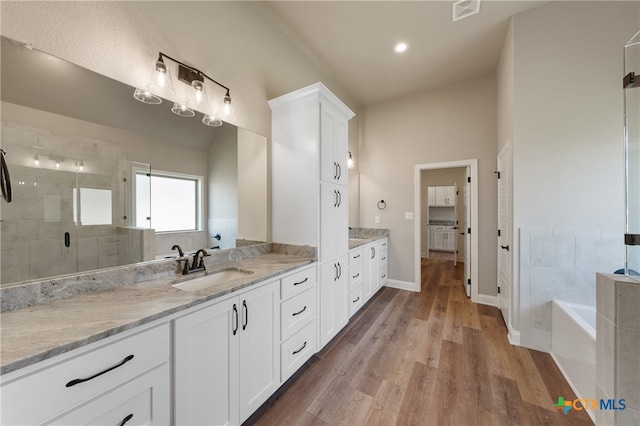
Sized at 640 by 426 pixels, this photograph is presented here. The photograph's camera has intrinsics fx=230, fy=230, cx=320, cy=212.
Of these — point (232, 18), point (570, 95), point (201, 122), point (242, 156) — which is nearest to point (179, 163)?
point (201, 122)

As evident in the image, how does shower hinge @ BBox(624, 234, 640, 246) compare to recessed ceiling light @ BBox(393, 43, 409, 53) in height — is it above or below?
below

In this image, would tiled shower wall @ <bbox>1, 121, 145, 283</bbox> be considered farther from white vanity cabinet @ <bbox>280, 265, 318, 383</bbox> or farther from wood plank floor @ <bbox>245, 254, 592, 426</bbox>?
wood plank floor @ <bbox>245, 254, 592, 426</bbox>

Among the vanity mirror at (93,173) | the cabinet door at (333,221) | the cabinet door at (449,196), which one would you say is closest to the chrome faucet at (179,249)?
the vanity mirror at (93,173)

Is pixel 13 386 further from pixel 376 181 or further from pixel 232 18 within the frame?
pixel 376 181

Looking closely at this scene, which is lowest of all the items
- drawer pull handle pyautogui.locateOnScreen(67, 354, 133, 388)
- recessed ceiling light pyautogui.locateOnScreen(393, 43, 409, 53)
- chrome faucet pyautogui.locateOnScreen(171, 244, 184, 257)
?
drawer pull handle pyautogui.locateOnScreen(67, 354, 133, 388)

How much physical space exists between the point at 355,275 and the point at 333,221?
3.08ft

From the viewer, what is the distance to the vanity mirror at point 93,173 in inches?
41.9

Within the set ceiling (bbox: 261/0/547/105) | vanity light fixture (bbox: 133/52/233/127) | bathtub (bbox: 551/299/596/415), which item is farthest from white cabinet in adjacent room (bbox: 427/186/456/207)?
vanity light fixture (bbox: 133/52/233/127)

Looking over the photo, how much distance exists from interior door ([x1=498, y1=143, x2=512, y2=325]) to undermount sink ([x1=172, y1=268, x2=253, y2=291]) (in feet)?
8.89

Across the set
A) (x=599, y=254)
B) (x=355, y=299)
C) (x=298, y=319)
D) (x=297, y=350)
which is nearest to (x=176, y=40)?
(x=298, y=319)

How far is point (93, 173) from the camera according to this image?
1273mm

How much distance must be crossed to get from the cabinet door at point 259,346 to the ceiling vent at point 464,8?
9.96ft

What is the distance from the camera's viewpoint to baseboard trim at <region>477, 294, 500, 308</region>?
324 cm

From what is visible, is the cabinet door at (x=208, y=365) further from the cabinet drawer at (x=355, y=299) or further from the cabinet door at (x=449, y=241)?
the cabinet door at (x=449, y=241)
